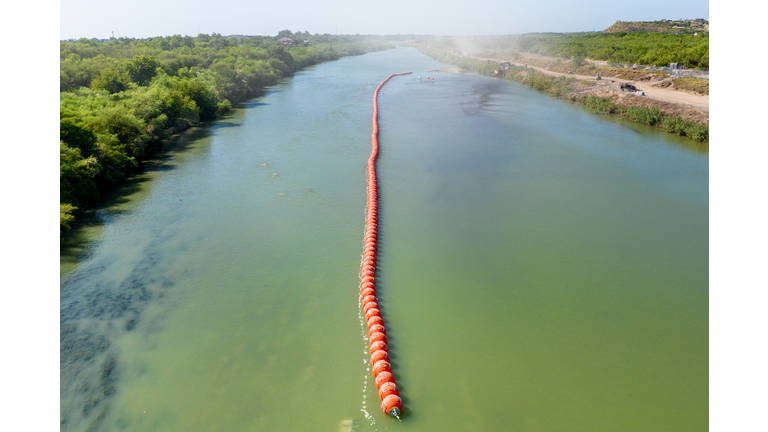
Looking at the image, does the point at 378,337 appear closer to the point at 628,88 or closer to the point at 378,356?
the point at 378,356

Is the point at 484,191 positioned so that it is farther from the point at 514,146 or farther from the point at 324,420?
the point at 324,420

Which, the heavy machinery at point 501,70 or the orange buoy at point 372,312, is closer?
the orange buoy at point 372,312

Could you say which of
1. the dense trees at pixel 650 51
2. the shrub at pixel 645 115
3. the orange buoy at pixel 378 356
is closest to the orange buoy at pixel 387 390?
the orange buoy at pixel 378 356

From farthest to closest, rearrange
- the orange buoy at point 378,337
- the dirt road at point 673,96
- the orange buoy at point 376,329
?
the dirt road at point 673,96 → the orange buoy at point 376,329 → the orange buoy at point 378,337

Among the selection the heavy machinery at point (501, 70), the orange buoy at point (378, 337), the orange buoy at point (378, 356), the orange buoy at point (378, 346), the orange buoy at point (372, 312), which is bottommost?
the orange buoy at point (378, 356)

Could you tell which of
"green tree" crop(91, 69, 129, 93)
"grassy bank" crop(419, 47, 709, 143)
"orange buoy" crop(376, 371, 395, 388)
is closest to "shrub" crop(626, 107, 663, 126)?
"grassy bank" crop(419, 47, 709, 143)

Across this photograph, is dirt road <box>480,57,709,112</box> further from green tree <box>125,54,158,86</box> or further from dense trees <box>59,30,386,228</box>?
green tree <box>125,54,158,86</box>

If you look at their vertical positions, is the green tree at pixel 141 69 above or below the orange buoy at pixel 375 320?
above

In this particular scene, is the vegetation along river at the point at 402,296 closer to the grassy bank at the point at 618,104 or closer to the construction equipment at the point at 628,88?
the grassy bank at the point at 618,104
